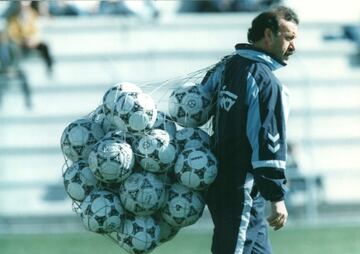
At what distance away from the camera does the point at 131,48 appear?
1443 cm

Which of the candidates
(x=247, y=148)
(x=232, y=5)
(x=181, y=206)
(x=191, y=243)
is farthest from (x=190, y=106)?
(x=232, y=5)

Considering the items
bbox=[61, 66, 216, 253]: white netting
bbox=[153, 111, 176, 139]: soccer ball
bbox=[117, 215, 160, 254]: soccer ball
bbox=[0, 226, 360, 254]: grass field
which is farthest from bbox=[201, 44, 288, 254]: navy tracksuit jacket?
bbox=[0, 226, 360, 254]: grass field

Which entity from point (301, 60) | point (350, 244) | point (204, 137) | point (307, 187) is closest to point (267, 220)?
point (204, 137)

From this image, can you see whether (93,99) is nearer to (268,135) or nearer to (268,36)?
(268,36)

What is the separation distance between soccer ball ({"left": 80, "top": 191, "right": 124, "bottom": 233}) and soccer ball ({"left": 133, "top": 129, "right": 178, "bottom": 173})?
0.26 meters

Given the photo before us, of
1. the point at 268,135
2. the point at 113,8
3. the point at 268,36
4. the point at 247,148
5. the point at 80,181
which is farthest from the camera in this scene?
the point at 113,8

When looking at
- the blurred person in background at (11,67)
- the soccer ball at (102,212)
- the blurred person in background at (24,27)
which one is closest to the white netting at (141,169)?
the soccer ball at (102,212)

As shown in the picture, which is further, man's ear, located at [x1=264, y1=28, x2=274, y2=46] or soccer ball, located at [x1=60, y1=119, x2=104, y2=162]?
soccer ball, located at [x1=60, y1=119, x2=104, y2=162]

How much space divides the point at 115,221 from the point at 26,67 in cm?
865

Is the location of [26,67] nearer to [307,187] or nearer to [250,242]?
[307,187]

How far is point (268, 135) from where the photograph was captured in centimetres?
567

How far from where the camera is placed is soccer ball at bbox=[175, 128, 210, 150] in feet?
19.6

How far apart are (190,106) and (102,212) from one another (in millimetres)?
757

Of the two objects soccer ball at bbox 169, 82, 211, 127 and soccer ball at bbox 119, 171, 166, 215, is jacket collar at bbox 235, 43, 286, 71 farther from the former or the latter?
soccer ball at bbox 119, 171, 166, 215
